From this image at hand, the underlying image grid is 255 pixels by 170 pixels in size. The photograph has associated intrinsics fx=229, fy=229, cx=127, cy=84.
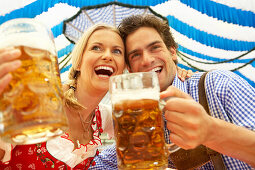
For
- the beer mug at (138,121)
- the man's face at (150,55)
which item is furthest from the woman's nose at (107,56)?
the beer mug at (138,121)

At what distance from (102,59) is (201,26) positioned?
4.07 m

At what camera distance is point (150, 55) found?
5.60ft

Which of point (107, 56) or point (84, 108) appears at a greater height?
point (107, 56)

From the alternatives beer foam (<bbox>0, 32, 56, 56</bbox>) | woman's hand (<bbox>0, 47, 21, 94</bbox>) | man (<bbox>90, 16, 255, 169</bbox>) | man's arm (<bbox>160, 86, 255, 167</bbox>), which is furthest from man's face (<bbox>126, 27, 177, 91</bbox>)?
woman's hand (<bbox>0, 47, 21, 94</bbox>)

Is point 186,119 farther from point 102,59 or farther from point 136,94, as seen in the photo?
point 102,59

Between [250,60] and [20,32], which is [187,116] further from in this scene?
[250,60]

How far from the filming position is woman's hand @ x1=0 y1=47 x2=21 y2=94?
667 millimetres

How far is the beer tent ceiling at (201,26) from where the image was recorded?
438 centimetres

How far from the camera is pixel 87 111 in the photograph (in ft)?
6.96

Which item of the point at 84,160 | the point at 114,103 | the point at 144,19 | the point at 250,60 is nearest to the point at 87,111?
the point at 84,160

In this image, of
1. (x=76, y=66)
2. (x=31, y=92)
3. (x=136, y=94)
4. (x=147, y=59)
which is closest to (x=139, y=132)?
(x=136, y=94)

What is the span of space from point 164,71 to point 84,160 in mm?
944

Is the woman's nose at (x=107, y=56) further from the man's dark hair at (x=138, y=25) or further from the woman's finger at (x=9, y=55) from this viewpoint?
the woman's finger at (x=9, y=55)

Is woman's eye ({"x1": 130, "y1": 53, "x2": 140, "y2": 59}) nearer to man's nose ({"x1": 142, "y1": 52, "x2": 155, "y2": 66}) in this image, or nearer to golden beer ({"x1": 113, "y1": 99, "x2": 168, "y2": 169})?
man's nose ({"x1": 142, "y1": 52, "x2": 155, "y2": 66})
